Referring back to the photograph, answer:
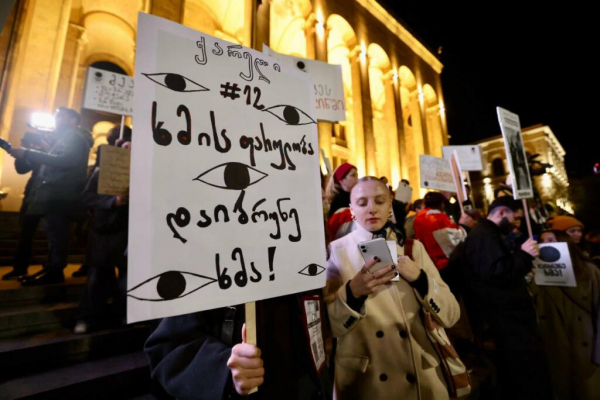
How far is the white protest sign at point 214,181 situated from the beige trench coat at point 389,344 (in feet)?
2.49

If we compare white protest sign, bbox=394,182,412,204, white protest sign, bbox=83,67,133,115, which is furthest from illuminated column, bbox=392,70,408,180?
white protest sign, bbox=83,67,133,115

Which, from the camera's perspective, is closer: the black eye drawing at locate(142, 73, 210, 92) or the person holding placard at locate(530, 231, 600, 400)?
the black eye drawing at locate(142, 73, 210, 92)

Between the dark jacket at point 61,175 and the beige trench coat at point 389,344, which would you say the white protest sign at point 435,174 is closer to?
the beige trench coat at point 389,344

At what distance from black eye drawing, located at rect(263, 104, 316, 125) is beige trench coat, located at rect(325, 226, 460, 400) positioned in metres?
0.99

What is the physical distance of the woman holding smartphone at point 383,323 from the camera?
1663 mm

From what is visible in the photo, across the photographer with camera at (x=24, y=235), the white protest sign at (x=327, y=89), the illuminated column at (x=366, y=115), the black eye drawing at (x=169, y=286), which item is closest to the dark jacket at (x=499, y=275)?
the white protest sign at (x=327, y=89)

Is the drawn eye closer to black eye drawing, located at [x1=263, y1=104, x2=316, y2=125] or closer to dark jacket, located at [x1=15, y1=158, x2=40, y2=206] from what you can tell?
black eye drawing, located at [x1=263, y1=104, x2=316, y2=125]

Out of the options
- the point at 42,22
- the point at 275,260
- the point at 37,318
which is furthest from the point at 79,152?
the point at 42,22

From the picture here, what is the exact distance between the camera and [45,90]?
6770 mm

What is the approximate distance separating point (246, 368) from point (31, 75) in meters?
9.25

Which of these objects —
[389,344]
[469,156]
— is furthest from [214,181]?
[469,156]

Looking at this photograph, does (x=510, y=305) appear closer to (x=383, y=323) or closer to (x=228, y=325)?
(x=383, y=323)

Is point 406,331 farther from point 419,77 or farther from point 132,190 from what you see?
point 419,77

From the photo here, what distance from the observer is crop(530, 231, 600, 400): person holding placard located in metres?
3.19
